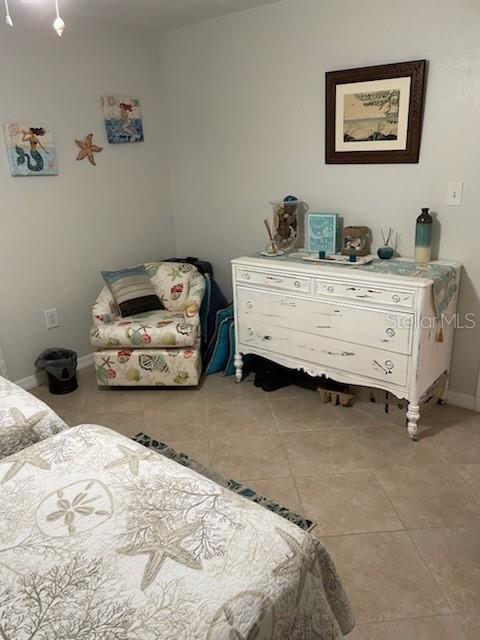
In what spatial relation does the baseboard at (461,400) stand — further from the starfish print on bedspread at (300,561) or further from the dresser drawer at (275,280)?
the starfish print on bedspread at (300,561)

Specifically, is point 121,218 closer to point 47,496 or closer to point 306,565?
point 47,496

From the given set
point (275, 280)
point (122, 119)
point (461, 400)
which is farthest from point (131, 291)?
point (461, 400)

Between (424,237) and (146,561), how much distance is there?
2.21m

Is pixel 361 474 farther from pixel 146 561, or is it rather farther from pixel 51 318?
pixel 51 318

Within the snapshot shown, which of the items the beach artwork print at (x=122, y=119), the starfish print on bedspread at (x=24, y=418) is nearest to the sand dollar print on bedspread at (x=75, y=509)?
the starfish print on bedspread at (x=24, y=418)

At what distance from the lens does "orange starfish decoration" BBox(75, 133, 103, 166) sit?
331 cm

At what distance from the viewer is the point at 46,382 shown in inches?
132

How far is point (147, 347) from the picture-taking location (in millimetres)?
3117

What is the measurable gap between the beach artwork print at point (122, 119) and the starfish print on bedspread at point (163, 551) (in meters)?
3.01

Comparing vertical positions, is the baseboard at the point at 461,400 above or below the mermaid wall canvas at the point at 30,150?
below

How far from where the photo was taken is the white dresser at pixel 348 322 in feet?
7.95

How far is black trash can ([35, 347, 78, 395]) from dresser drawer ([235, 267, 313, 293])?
4.03 feet

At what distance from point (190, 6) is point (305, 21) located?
2.31 feet

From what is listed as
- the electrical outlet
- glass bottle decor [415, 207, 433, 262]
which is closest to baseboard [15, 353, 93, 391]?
the electrical outlet
